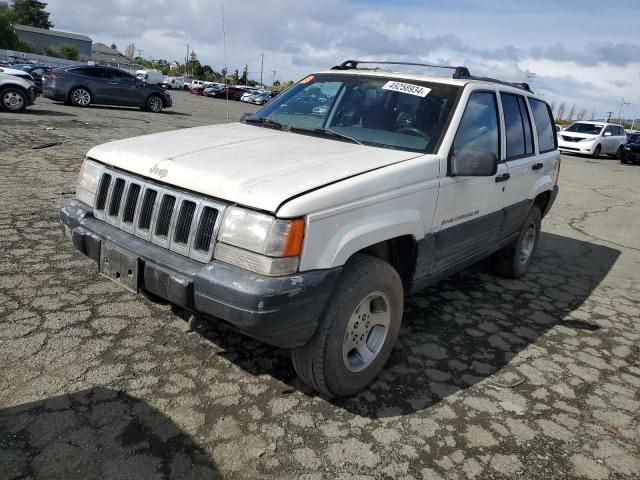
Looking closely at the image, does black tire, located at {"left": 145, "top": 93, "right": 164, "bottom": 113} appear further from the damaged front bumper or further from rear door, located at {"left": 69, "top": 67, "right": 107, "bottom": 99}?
the damaged front bumper

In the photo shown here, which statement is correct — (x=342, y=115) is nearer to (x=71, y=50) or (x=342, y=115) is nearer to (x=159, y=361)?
(x=159, y=361)

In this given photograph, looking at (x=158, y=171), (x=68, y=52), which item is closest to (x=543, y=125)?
(x=158, y=171)

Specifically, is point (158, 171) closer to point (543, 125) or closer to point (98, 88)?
point (543, 125)

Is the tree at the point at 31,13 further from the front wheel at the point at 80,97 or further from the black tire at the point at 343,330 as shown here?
the black tire at the point at 343,330

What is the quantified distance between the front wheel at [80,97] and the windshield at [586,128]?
20.5 metres

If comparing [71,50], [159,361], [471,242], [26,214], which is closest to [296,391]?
[159,361]

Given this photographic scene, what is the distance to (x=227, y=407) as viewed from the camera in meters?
2.78

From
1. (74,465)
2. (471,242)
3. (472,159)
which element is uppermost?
(472,159)

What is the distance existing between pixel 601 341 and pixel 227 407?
3.04 m

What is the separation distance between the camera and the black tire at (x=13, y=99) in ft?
45.1

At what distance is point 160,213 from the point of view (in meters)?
2.78

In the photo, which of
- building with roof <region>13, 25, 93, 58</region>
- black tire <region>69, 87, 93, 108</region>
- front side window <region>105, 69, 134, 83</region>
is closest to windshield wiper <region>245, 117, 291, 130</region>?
black tire <region>69, 87, 93, 108</region>

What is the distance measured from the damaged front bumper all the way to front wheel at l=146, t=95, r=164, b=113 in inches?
731

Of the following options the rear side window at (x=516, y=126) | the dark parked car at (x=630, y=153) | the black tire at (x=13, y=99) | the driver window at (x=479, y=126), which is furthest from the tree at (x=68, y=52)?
the driver window at (x=479, y=126)
